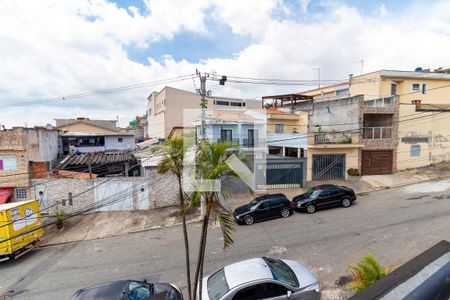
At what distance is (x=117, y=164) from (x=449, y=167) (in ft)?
94.8

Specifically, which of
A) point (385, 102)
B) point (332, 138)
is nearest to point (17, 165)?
point (332, 138)

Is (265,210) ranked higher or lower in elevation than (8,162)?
lower

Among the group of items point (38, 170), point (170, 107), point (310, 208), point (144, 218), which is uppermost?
point (170, 107)

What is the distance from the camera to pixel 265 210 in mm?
14492

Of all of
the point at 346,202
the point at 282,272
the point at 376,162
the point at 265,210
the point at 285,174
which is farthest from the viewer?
the point at 376,162

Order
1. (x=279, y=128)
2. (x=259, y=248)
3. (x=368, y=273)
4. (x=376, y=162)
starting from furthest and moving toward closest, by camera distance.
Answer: (x=279, y=128), (x=376, y=162), (x=259, y=248), (x=368, y=273)

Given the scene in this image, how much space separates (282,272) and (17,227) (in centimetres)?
1308

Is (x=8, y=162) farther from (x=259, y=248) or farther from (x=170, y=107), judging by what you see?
(x=170, y=107)

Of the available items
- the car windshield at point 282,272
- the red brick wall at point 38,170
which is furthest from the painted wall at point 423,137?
the red brick wall at point 38,170

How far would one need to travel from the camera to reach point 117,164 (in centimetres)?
2158

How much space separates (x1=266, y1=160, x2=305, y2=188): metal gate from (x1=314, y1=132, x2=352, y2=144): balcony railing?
262 cm

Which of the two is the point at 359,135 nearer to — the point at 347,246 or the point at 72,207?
the point at 347,246

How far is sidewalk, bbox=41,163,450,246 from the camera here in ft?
49.1

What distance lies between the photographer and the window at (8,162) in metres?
17.3
